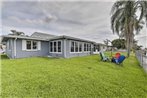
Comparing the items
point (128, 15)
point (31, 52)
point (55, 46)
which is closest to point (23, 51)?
point (31, 52)

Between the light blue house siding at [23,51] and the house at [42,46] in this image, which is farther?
the house at [42,46]

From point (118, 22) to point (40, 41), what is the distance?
12.4 meters

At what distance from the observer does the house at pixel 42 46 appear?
42.6 feet

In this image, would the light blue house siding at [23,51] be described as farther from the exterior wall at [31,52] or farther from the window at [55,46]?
the window at [55,46]

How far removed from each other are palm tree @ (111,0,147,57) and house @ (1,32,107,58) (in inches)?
274

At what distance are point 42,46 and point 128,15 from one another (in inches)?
522

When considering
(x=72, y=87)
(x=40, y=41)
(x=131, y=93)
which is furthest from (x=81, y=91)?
(x=40, y=41)

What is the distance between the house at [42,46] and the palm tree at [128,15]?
6.96 meters

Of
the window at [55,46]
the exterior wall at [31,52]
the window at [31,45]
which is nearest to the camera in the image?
the exterior wall at [31,52]

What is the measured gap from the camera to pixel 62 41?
47.5 feet

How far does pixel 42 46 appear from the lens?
15.8 meters

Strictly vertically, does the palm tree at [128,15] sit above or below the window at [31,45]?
above

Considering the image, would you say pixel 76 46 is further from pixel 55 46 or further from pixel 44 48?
pixel 44 48

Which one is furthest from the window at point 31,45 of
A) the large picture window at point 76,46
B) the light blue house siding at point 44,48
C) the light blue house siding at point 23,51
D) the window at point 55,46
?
the large picture window at point 76,46
